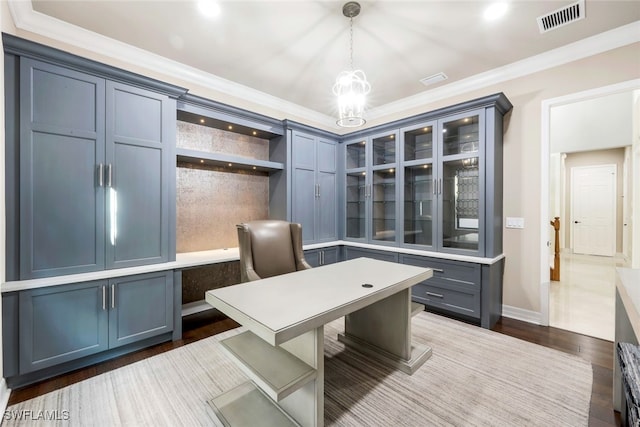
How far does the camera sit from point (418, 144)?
3.61 m

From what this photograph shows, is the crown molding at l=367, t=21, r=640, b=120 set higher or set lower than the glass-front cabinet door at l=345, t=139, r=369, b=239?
higher

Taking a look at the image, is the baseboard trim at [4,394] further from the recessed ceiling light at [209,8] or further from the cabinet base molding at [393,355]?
the recessed ceiling light at [209,8]

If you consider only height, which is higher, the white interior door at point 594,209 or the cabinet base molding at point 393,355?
the white interior door at point 594,209

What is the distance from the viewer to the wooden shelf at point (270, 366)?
1326 mm

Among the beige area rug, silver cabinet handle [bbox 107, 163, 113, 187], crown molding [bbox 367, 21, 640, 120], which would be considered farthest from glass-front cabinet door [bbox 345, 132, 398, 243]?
silver cabinet handle [bbox 107, 163, 113, 187]

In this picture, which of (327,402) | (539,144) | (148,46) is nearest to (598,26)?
(539,144)

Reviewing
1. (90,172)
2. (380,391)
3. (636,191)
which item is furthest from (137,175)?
(636,191)

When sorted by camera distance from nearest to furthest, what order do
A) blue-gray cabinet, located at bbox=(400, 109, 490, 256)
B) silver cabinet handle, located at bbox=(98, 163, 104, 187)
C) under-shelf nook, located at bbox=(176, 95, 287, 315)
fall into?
silver cabinet handle, located at bbox=(98, 163, 104, 187)
blue-gray cabinet, located at bbox=(400, 109, 490, 256)
under-shelf nook, located at bbox=(176, 95, 287, 315)

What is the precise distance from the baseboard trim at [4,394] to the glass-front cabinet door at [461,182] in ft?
12.4

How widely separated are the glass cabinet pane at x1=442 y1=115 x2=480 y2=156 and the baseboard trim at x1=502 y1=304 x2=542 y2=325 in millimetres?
1820

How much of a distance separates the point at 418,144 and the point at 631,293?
8.85 feet

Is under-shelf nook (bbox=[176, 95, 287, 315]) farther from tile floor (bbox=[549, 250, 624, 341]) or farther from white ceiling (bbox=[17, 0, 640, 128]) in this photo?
tile floor (bbox=[549, 250, 624, 341])

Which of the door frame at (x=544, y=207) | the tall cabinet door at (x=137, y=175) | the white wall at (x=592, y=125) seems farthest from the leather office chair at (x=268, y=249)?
the white wall at (x=592, y=125)

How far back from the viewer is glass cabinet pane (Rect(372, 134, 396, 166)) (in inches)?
149
